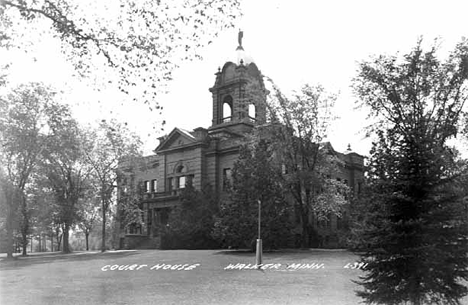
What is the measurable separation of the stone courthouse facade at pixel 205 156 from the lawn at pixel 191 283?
19.5 m

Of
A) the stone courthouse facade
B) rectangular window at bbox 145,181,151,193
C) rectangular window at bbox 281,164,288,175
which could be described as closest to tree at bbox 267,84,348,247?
rectangular window at bbox 281,164,288,175

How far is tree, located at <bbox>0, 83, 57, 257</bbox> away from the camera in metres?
33.2

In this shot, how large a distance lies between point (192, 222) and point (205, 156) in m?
8.85

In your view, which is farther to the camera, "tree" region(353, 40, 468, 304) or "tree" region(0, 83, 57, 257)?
"tree" region(0, 83, 57, 257)

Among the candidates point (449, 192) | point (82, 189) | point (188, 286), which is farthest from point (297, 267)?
point (82, 189)

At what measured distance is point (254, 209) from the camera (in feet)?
99.4

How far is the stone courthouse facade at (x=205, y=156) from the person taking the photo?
146 feet

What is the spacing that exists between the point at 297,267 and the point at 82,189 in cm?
2472

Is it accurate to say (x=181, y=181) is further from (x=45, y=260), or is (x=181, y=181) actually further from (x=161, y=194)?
(x=45, y=260)

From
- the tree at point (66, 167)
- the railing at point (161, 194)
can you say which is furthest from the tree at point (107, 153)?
the railing at point (161, 194)

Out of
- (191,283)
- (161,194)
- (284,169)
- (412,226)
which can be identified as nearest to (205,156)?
(161,194)

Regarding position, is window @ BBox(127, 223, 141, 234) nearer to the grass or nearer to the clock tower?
the clock tower

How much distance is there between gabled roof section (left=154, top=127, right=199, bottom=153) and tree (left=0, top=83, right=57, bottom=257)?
1334 centimetres

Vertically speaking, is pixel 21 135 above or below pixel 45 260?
above
